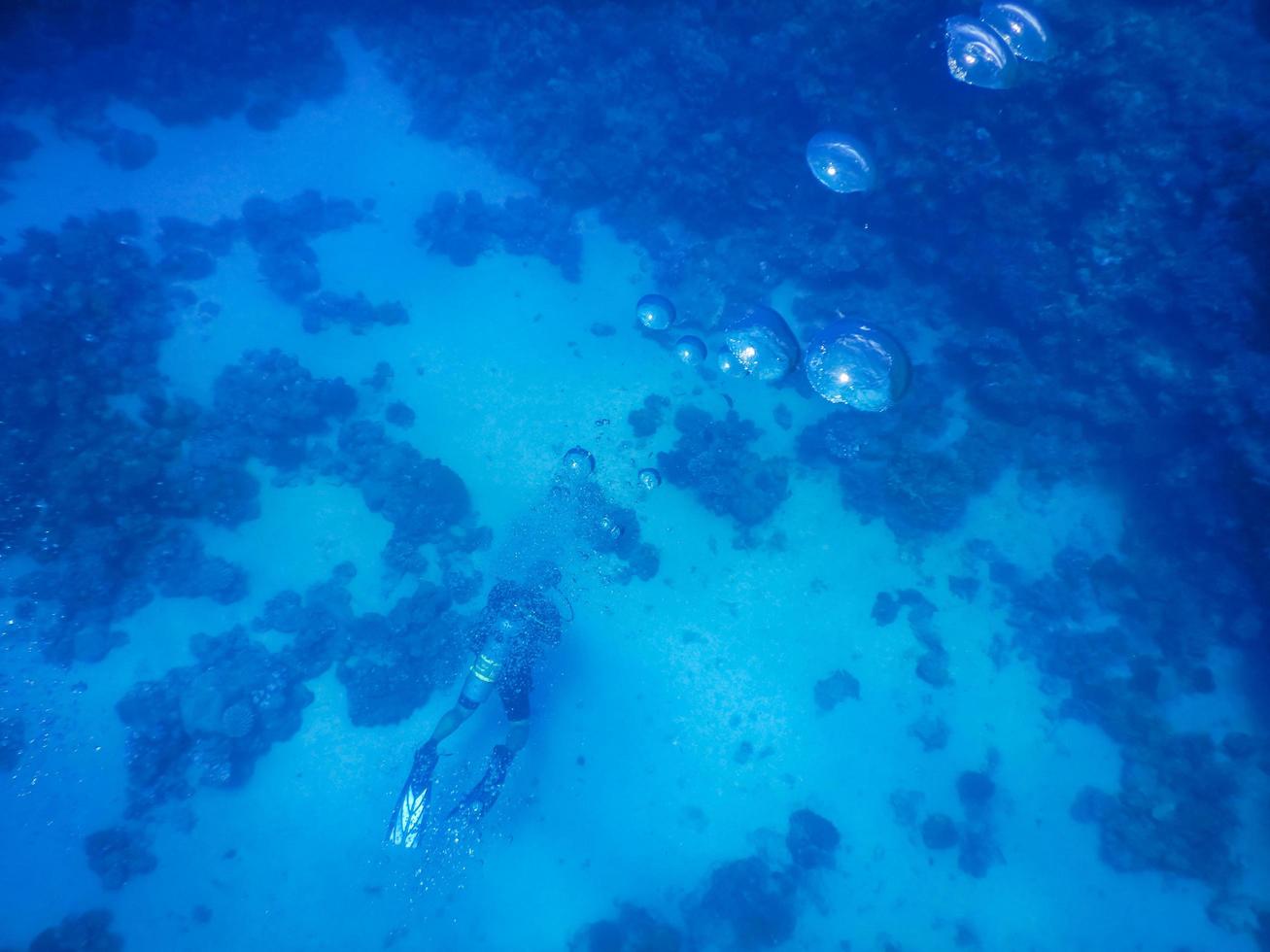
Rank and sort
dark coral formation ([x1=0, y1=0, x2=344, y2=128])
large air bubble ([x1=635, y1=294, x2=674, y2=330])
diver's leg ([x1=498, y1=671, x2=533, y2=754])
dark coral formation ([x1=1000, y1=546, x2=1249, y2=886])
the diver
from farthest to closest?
dark coral formation ([x1=0, y1=0, x2=344, y2=128])
large air bubble ([x1=635, y1=294, x2=674, y2=330])
dark coral formation ([x1=1000, y1=546, x2=1249, y2=886])
diver's leg ([x1=498, y1=671, x2=533, y2=754])
the diver

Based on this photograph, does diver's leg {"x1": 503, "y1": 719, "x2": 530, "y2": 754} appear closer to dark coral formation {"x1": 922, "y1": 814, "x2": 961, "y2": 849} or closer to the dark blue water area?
the dark blue water area

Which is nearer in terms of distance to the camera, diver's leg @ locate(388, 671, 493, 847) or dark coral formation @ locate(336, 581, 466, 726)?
diver's leg @ locate(388, 671, 493, 847)

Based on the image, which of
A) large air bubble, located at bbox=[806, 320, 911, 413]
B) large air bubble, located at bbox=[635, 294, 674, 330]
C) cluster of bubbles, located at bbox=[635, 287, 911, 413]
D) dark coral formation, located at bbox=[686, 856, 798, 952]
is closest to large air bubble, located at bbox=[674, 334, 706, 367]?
cluster of bubbles, located at bbox=[635, 287, 911, 413]

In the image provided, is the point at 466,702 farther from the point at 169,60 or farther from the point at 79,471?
the point at 169,60

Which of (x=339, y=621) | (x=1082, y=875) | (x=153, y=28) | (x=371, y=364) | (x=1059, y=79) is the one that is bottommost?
(x=339, y=621)

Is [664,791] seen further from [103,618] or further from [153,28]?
[153,28]

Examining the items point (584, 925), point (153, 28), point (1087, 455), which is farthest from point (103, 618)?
point (1087, 455)

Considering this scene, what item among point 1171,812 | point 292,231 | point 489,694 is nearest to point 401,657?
point 489,694

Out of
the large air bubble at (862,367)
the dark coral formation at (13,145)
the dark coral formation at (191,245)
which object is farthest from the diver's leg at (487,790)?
the dark coral formation at (13,145)
